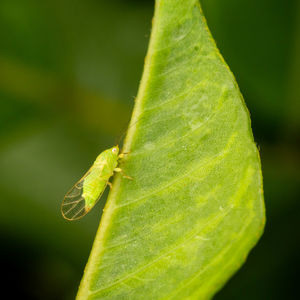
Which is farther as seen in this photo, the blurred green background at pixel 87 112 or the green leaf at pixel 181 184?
the blurred green background at pixel 87 112

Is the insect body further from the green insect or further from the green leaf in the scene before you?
the green leaf

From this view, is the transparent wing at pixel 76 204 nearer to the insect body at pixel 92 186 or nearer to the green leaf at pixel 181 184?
the insect body at pixel 92 186

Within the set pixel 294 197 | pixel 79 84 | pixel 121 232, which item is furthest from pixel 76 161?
pixel 121 232

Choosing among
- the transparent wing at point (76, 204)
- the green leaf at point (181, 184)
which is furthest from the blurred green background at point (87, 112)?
the green leaf at point (181, 184)

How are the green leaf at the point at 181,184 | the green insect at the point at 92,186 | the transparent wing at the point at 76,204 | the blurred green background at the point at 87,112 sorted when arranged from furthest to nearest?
1. the transparent wing at the point at 76,204
2. the blurred green background at the point at 87,112
3. the green insect at the point at 92,186
4. the green leaf at the point at 181,184

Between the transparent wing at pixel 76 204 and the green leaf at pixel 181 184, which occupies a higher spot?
the green leaf at pixel 181 184

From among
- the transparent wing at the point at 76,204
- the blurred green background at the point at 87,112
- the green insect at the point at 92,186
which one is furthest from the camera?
the transparent wing at the point at 76,204
